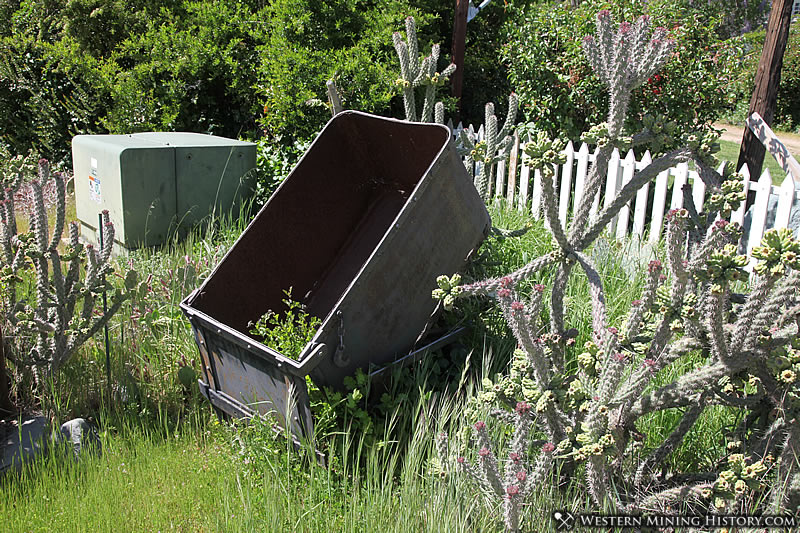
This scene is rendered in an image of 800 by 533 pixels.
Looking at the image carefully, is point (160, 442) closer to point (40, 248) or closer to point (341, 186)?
point (40, 248)

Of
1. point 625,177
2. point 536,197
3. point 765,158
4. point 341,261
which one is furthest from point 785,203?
point 765,158

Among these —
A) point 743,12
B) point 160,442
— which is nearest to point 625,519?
point 160,442

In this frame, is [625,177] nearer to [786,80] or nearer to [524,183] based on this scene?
[524,183]

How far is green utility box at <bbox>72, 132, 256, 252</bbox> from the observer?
5.06m

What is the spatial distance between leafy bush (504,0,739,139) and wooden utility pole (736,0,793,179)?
1485 mm

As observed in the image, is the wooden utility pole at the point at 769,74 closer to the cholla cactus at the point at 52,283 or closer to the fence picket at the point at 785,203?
the fence picket at the point at 785,203

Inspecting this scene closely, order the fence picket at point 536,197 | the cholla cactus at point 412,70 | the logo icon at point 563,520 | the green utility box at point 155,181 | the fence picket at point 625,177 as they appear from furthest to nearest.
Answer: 1. the fence picket at point 536,197
2. the fence picket at point 625,177
3. the green utility box at point 155,181
4. the cholla cactus at point 412,70
5. the logo icon at point 563,520

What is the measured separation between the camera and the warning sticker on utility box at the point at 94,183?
17.4ft

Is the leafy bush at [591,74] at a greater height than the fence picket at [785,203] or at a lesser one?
greater

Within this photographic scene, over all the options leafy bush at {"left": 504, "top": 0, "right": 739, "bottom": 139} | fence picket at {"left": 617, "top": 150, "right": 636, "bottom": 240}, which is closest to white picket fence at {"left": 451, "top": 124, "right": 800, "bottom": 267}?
fence picket at {"left": 617, "top": 150, "right": 636, "bottom": 240}

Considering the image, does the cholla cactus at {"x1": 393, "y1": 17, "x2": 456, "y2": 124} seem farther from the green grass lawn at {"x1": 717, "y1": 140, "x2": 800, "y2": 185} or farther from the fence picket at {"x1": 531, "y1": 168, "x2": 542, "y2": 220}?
the green grass lawn at {"x1": 717, "y1": 140, "x2": 800, "y2": 185}

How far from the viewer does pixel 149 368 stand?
11.7ft

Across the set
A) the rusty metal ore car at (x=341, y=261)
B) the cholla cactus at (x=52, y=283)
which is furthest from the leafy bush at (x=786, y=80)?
the cholla cactus at (x=52, y=283)

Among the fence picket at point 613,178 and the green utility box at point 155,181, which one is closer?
the green utility box at point 155,181
